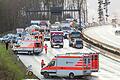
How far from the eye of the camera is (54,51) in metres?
73.8

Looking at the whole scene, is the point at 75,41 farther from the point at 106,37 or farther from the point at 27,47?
the point at 106,37

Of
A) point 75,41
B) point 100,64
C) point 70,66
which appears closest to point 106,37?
point 75,41

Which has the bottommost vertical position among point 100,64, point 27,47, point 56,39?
point 100,64

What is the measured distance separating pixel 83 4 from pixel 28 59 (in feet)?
455

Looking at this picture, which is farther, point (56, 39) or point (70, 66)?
point (56, 39)

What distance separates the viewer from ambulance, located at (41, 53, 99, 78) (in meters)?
46.1

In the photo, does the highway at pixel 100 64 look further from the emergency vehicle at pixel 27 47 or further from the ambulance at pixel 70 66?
the ambulance at pixel 70 66

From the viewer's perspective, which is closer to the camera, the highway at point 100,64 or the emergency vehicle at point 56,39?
the highway at point 100,64

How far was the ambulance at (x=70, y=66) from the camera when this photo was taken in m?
46.1

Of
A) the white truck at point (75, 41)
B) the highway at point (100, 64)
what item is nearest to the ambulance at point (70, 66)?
the highway at point (100, 64)

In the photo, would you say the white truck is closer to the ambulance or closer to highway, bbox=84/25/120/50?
highway, bbox=84/25/120/50

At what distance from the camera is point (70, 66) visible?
46438mm

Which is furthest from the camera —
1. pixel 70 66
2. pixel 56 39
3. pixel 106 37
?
pixel 106 37

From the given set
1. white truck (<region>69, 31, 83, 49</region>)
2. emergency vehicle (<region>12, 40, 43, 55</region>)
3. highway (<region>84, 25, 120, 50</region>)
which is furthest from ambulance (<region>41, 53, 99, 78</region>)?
highway (<region>84, 25, 120, 50</region>)
